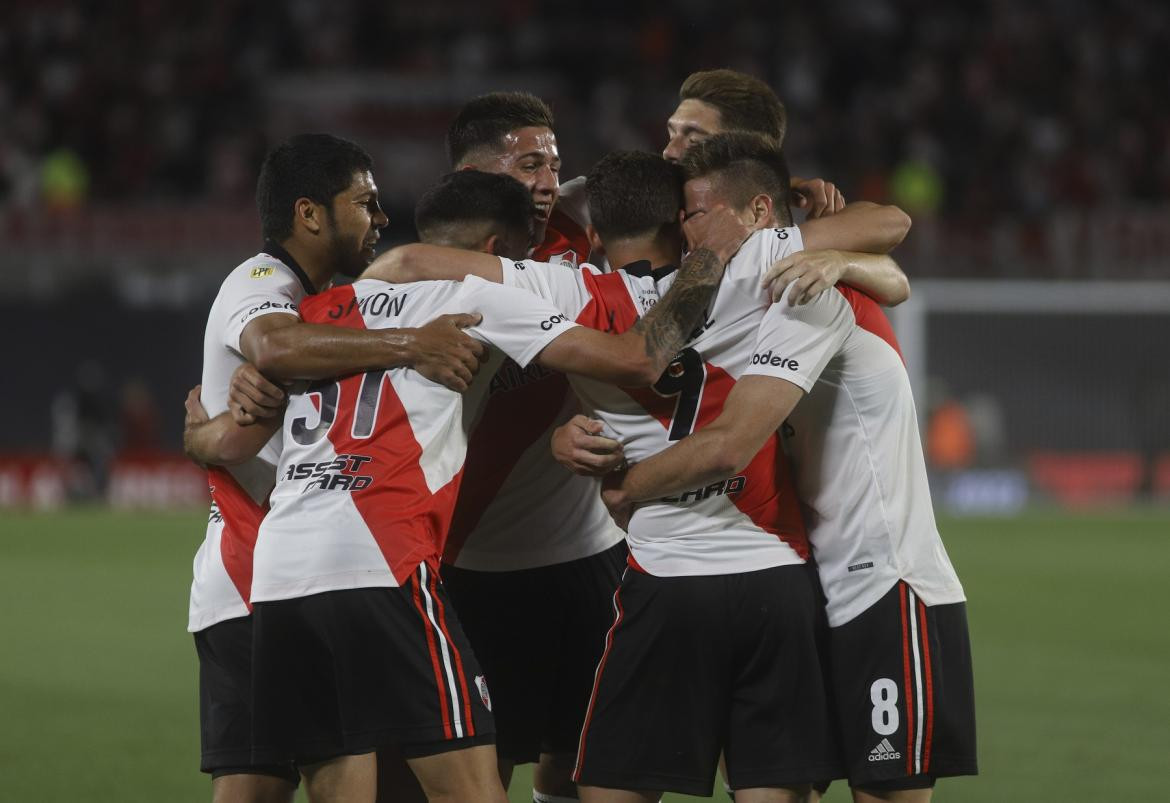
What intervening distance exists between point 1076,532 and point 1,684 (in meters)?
12.3

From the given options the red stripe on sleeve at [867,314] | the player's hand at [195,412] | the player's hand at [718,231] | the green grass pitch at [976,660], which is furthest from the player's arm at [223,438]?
the green grass pitch at [976,660]

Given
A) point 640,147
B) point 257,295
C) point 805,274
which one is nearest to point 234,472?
point 257,295

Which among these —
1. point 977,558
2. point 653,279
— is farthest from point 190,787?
point 977,558

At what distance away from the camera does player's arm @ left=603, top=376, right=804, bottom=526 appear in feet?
12.9

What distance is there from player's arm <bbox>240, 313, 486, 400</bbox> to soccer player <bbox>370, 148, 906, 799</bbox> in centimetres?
22

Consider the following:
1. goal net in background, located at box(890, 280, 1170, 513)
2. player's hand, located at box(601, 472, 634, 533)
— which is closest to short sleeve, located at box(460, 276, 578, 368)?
player's hand, located at box(601, 472, 634, 533)

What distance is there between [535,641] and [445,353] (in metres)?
→ 1.21

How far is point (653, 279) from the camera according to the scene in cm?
423

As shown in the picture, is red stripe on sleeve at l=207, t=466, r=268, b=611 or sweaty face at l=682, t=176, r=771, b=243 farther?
red stripe on sleeve at l=207, t=466, r=268, b=611

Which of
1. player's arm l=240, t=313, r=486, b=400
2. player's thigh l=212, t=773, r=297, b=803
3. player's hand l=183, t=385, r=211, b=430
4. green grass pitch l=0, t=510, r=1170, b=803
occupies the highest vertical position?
player's arm l=240, t=313, r=486, b=400

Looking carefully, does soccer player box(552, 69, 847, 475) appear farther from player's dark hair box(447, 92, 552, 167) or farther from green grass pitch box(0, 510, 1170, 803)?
green grass pitch box(0, 510, 1170, 803)

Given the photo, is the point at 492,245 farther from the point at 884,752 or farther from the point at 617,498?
the point at 884,752

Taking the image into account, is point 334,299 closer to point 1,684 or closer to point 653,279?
point 653,279

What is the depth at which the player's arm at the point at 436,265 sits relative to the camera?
415cm
